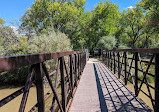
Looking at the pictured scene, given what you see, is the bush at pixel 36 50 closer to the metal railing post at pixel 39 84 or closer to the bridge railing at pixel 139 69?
the bridge railing at pixel 139 69

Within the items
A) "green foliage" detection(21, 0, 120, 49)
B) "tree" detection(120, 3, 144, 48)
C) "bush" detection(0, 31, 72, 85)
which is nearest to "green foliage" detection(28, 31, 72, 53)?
"bush" detection(0, 31, 72, 85)

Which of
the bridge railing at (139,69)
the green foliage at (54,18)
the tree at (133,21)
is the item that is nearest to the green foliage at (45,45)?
the green foliage at (54,18)

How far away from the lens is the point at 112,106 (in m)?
2.82

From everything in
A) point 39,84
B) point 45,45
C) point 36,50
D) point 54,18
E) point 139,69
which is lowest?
point 139,69

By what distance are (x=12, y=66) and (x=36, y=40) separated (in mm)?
12636

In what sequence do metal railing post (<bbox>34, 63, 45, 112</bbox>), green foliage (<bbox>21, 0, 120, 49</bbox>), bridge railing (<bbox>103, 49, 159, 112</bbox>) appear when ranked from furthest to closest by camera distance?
green foliage (<bbox>21, 0, 120, 49</bbox>) < bridge railing (<bbox>103, 49, 159, 112</bbox>) < metal railing post (<bbox>34, 63, 45, 112</bbox>)

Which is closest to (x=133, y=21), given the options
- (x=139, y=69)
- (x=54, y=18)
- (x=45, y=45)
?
(x=54, y=18)

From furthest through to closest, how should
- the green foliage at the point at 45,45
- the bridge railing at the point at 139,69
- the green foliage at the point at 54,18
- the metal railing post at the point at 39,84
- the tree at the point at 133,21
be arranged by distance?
the tree at the point at 133,21, the green foliage at the point at 54,18, the green foliage at the point at 45,45, the bridge railing at the point at 139,69, the metal railing post at the point at 39,84

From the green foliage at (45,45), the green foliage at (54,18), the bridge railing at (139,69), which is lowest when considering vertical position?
the bridge railing at (139,69)

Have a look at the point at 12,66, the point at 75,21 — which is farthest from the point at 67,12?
the point at 12,66

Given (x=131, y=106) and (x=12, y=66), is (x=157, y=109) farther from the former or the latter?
(x=12, y=66)

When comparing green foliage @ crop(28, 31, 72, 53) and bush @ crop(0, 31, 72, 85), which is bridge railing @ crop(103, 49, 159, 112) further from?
green foliage @ crop(28, 31, 72, 53)

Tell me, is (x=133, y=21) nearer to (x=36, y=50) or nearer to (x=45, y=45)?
(x=45, y=45)

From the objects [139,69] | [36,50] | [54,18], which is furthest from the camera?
[54,18]
